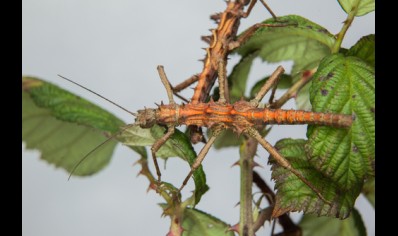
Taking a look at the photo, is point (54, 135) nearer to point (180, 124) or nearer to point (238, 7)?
point (180, 124)

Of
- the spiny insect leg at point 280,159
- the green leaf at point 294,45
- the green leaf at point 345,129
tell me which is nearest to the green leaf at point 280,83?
the green leaf at point 294,45

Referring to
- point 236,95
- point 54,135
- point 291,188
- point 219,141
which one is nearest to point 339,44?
point 291,188

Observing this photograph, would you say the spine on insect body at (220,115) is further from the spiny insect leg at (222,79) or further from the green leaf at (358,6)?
the green leaf at (358,6)

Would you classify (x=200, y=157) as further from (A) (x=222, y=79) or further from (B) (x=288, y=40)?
(B) (x=288, y=40)

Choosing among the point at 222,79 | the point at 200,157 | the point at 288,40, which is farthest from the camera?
the point at 288,40

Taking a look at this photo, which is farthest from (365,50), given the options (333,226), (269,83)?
(333,226)

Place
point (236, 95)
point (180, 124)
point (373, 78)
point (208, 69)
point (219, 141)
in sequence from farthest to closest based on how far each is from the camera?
point (219, 141)
point (236, 95)
point (208, 69)
point (180, 124)
point (373, 78)

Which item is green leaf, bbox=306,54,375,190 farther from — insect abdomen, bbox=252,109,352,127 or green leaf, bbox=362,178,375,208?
green leaf, bbox=362,178,375,208
